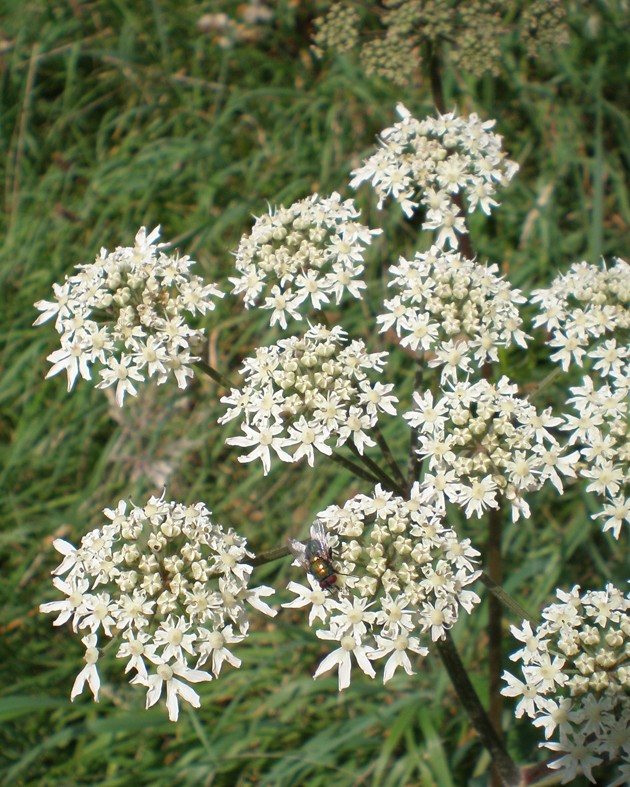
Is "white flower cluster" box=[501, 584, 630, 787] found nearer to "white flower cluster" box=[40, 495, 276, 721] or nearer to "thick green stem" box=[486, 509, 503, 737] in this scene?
"thick green stem" box=[486, 509, 503, 737]

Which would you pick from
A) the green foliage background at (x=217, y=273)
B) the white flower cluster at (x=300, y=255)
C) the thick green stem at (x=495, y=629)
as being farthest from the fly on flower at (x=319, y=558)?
the green foliage background at (x=217, y=273)

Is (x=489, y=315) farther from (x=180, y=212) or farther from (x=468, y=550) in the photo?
(x=180, y=212)

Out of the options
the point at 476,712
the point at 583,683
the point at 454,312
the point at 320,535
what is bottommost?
the point at 476,712

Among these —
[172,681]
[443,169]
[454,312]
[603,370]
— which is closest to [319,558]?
[172,681]

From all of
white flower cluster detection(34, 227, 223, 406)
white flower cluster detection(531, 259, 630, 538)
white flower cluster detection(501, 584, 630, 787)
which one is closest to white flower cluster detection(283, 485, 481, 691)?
white flower cluster detection(501, 584, 630, 787)

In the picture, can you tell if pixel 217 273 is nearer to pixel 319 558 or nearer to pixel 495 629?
pixel 495 629

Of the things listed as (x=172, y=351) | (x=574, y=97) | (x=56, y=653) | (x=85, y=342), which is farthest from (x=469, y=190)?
(x=56, y=653)

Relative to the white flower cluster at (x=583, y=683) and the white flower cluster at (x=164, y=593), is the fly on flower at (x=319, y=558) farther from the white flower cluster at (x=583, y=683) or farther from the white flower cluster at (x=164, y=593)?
the white flower cluster at (x=583, y=683)
